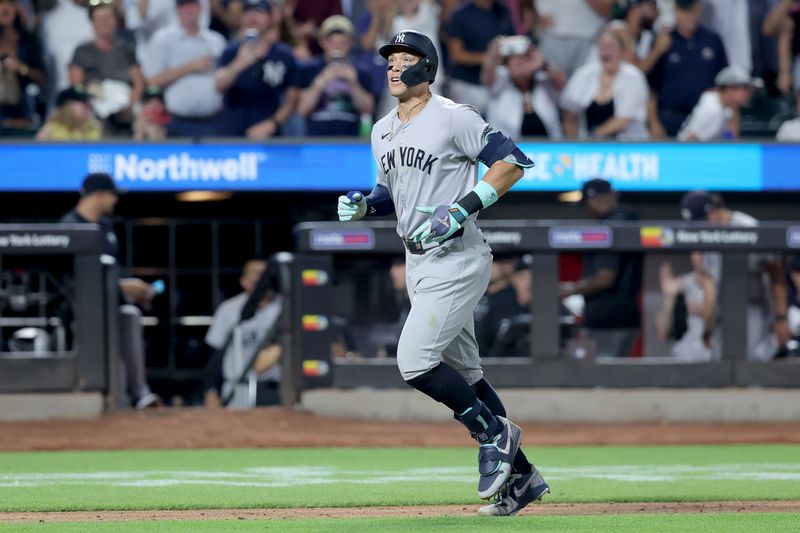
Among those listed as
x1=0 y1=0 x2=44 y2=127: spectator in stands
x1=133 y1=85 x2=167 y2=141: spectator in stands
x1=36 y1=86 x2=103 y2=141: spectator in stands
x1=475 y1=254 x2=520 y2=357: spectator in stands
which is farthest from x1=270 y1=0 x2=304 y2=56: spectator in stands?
x1=475 y1=254 x2=520 y2=357: spectator in stands

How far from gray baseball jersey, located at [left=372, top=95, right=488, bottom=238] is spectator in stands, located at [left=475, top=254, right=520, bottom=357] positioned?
5502mm

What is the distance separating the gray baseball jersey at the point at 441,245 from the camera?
569cm

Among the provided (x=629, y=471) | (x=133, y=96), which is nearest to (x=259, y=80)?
(x=133, y=96)

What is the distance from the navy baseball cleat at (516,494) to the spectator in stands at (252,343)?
644 centimetres

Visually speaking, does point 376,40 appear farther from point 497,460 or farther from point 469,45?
point 497,460

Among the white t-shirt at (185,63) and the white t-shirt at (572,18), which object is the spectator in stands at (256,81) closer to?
the white t-shirt at (185,63)

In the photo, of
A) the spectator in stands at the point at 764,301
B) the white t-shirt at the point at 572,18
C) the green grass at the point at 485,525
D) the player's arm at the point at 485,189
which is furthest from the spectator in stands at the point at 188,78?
the green grass at the point at 485,525

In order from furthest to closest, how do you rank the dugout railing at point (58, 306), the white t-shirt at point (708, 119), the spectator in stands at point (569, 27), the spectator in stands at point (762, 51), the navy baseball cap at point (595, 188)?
the spectator in stands at point (762, 51) → the spectator in stands at point (569, 27) → the white t-shirt at point (708, 119) → the navy baseball cap at point (595, 188) → the dugout railing at point (58, 306)

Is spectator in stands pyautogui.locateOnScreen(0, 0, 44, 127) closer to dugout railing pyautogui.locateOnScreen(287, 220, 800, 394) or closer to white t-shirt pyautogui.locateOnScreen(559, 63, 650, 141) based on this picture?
dugout railing pyautogui.locateOnScreen(287, 220, 800, 394)

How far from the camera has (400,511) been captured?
604 cm

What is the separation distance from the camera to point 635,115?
47.3ft

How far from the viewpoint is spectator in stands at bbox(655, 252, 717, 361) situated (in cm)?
1145

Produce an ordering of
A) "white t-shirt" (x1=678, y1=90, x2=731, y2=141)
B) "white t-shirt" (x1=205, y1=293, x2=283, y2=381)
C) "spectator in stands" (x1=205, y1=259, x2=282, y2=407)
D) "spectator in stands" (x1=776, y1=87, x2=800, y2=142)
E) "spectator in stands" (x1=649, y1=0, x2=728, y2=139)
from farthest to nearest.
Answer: "spectator in stands" (x1=649, y1=0, x2=728, y2=139) → "spectator in stands" (x1=776, y1=87, x2=800, y2=142) → "white t-shirt" (x1=678, y1=90, x2=731, y2=141) → "white t-shirt" (x1=205, y1=293, x2=283, y2=381) → "spectator in stands" (x1=205, y1=259, x2=282, y2=407)

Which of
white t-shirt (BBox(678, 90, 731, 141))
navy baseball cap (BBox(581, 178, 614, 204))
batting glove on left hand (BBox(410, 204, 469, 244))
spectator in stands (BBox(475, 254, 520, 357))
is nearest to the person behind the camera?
batting glove on left hand (BBox(410, 204, 469, 244))
